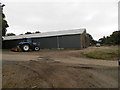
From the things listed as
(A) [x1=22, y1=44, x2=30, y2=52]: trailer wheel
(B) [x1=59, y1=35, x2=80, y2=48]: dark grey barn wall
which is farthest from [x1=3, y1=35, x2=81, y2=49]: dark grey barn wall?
(A) [x1=22, y1=44, x2=30, y2=52]: trailer wheel

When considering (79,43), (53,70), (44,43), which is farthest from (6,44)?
(53,70)

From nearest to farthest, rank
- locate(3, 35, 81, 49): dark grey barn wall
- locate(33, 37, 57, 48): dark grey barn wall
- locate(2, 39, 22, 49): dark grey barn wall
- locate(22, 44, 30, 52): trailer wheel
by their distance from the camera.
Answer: locate(22, 44, 30, 52): trailer wheel, locate(3, 35, 81, 49): dark grey barn wall, locate(33, 37, 57, 48): dark grey barn wall, locate(2, 39, 22, 49): dark grey barn wall

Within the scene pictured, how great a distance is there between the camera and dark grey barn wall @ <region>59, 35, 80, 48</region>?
2950 centimetres

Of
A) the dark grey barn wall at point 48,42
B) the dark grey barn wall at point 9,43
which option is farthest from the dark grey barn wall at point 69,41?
the dark grey barn wall at point 9,43

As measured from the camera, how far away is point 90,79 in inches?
298

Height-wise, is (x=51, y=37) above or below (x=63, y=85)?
above

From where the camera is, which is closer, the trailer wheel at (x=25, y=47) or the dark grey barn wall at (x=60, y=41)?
the trailer wheel at (x=25, y=47)

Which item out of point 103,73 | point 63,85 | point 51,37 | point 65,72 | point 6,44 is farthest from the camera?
point 6,44

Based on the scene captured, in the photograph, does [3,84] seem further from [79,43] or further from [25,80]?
[79,43]

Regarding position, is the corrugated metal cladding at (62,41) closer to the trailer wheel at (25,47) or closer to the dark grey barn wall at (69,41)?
the dark grey barn wall at (69,41)

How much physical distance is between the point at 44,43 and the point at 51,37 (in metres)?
1.87

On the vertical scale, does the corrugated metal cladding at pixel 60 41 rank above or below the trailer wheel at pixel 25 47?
above

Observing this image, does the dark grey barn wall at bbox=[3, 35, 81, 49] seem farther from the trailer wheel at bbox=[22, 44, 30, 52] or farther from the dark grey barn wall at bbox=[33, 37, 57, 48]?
the trailer wheel at bbox=[22, 44, 30, 52]

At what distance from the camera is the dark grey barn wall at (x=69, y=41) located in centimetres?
2950
